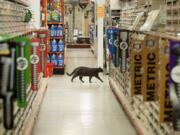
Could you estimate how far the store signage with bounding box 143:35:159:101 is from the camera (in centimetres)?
434

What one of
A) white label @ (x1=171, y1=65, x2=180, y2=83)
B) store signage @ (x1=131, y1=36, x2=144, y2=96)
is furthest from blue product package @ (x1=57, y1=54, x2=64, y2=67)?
white label @ (x1=171, y1=65, x2=180, y2=83)

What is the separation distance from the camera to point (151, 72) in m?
4.38

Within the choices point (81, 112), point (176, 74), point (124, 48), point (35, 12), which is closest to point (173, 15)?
point (124, 48)

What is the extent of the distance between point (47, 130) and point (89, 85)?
4670 millimetres

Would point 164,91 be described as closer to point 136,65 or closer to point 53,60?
point 136,65

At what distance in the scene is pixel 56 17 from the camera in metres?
13.3

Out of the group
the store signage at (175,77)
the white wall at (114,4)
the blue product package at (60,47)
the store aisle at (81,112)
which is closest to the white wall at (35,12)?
the store aisle at (81,112)

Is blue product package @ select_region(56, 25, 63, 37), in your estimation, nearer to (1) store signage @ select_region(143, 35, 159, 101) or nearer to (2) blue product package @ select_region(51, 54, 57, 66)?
(2) blue product package @ select_region(51, 54, 57, 66)

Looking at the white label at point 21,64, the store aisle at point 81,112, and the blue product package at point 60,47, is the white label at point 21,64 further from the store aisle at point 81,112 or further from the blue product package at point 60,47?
the blue product package at point 60,47

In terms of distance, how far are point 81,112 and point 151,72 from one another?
350 cm

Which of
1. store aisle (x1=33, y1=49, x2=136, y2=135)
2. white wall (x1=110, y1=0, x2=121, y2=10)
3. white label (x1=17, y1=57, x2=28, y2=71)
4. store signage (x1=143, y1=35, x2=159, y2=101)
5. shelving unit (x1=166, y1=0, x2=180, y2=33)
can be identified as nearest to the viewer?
white label (x1=17, y1=57, x2=28, y2=71)

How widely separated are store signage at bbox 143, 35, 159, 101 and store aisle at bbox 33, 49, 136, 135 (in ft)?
6.40

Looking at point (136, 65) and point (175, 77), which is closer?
point (175, 77)

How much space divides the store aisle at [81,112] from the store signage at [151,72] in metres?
1.95
